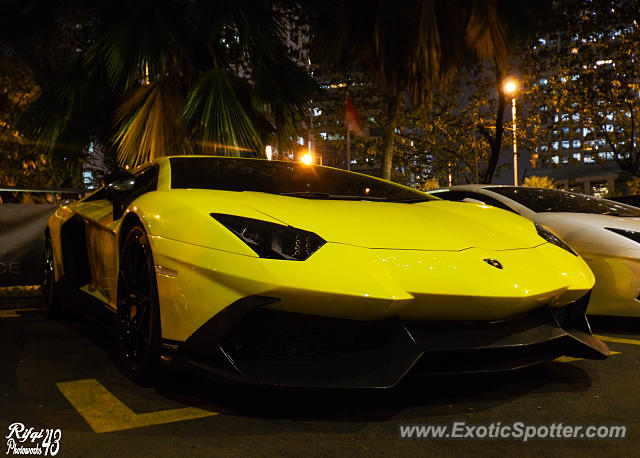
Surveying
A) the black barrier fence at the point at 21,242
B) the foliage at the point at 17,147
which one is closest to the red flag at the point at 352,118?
the foliage at the point at 17,147

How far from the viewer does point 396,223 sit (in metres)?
2.86

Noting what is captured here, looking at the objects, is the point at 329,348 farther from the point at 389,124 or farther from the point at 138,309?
the point at 389,124

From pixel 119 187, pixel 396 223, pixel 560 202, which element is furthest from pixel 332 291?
pixel 560 202

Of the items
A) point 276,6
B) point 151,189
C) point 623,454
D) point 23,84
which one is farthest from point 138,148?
point 23,84

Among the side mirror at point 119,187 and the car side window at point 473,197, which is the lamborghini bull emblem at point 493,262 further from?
the car side window at point 473,197

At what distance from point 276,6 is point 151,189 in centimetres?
617

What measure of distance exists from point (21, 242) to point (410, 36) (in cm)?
646

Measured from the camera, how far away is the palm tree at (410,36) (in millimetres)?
9305

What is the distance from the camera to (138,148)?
6.99 m

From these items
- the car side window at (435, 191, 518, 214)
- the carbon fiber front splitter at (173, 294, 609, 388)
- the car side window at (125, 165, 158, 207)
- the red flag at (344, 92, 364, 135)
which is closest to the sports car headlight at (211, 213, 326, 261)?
the carbon fiber front splitter at (173, 294, 609, 388)

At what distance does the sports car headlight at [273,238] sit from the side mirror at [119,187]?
0.99 m

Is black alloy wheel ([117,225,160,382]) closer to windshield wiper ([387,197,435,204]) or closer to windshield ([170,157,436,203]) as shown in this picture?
windshield ([170,157,436,203])

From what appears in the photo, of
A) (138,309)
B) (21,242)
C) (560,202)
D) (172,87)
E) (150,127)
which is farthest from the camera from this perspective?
(172,87)

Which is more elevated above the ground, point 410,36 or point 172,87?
point 410,36
